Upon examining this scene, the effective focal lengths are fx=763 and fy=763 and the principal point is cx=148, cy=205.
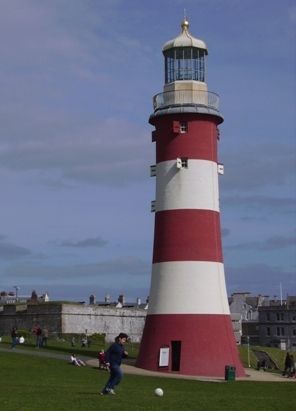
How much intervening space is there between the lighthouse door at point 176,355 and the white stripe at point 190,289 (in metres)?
1.54

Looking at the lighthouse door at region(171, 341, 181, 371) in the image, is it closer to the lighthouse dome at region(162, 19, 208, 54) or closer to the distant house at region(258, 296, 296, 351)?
the lighthouse dome at region(162, 19, 208, 54)

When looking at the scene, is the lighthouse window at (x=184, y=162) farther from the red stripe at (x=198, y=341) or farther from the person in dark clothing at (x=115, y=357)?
the person in dark clothing at (x=115, y=357)

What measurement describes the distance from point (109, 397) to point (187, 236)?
697 inches

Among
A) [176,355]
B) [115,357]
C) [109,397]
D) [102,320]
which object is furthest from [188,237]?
[102,320]

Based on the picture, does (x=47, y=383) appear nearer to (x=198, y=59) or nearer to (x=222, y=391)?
(x=222, y=391)

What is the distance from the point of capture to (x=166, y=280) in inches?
1475

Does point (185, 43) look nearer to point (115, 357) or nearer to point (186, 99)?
point (186, 99)

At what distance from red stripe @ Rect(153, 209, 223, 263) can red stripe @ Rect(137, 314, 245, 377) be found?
9.60 feet

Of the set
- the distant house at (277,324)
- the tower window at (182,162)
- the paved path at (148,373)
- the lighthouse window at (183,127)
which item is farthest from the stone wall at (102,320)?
the distant house at (277,324)

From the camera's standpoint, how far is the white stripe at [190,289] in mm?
36906

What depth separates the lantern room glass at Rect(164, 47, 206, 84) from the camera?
1558 inches

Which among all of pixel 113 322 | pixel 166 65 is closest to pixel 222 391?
pixel 166 65

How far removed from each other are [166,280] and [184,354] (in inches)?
144

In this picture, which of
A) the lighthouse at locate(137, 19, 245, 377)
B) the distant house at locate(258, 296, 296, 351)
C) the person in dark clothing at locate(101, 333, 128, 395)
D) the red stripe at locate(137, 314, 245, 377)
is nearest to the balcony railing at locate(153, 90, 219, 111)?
the lighthouse at locate(137, 19, 245, 377)
